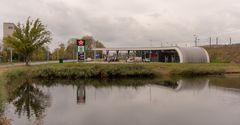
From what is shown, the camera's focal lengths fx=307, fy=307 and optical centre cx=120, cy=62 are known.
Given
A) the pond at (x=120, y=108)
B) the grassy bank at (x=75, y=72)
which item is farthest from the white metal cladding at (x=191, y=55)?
the pond at (x=120, y=108)

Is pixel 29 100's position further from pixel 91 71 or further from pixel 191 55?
pixel 191 55

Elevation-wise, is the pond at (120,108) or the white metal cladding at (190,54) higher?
the white metal cladding at (190,54)

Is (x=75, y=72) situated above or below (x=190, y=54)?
below

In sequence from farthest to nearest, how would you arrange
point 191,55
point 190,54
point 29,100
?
1. point 190,54
2. point 191,55
3. point 29,100

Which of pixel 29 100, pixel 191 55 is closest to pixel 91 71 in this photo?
pixel 29 100

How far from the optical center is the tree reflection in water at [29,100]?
713 inches

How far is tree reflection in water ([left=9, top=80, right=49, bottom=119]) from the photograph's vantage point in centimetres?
1812

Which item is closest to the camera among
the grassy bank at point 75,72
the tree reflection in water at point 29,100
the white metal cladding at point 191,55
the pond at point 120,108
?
the pond at point 120,108

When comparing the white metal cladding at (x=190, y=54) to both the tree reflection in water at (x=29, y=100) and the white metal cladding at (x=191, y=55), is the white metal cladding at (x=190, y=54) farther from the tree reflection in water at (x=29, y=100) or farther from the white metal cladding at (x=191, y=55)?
the tree reflection in water at (x=29, y=100)

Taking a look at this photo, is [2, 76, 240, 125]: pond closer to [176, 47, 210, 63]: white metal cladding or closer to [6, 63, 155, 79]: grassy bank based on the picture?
[6, 63, 155, 79]: grassy bank

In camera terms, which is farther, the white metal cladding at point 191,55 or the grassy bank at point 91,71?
the white metal cladding at point 191,55

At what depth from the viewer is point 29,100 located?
73.8ft

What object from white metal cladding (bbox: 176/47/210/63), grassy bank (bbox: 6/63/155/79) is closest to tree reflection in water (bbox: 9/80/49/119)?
grassy bank (bbox: 6/63/155/79)

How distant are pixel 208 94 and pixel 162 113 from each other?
29.5ft
